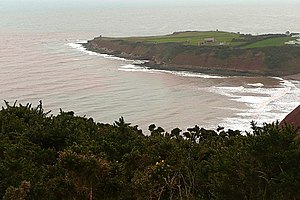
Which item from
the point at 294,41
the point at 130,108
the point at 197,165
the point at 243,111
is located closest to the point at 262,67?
the point at 294,41

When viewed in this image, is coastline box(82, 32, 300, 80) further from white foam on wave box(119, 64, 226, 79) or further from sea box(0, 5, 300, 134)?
sea box(0, 5, 300, 134)

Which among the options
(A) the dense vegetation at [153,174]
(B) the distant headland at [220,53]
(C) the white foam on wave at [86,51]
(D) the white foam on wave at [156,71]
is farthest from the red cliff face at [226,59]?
(A) the dense vegetation at [153,174]

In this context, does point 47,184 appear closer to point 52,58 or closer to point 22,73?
point 22,73

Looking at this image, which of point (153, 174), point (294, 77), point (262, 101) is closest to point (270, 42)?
point (294, 77)

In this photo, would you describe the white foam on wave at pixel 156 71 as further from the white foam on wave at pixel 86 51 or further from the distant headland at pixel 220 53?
the white foam on wave at pixel 86 51

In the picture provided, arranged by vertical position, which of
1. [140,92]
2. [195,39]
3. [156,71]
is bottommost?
[140,92]

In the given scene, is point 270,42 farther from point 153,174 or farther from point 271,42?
point 153,174
